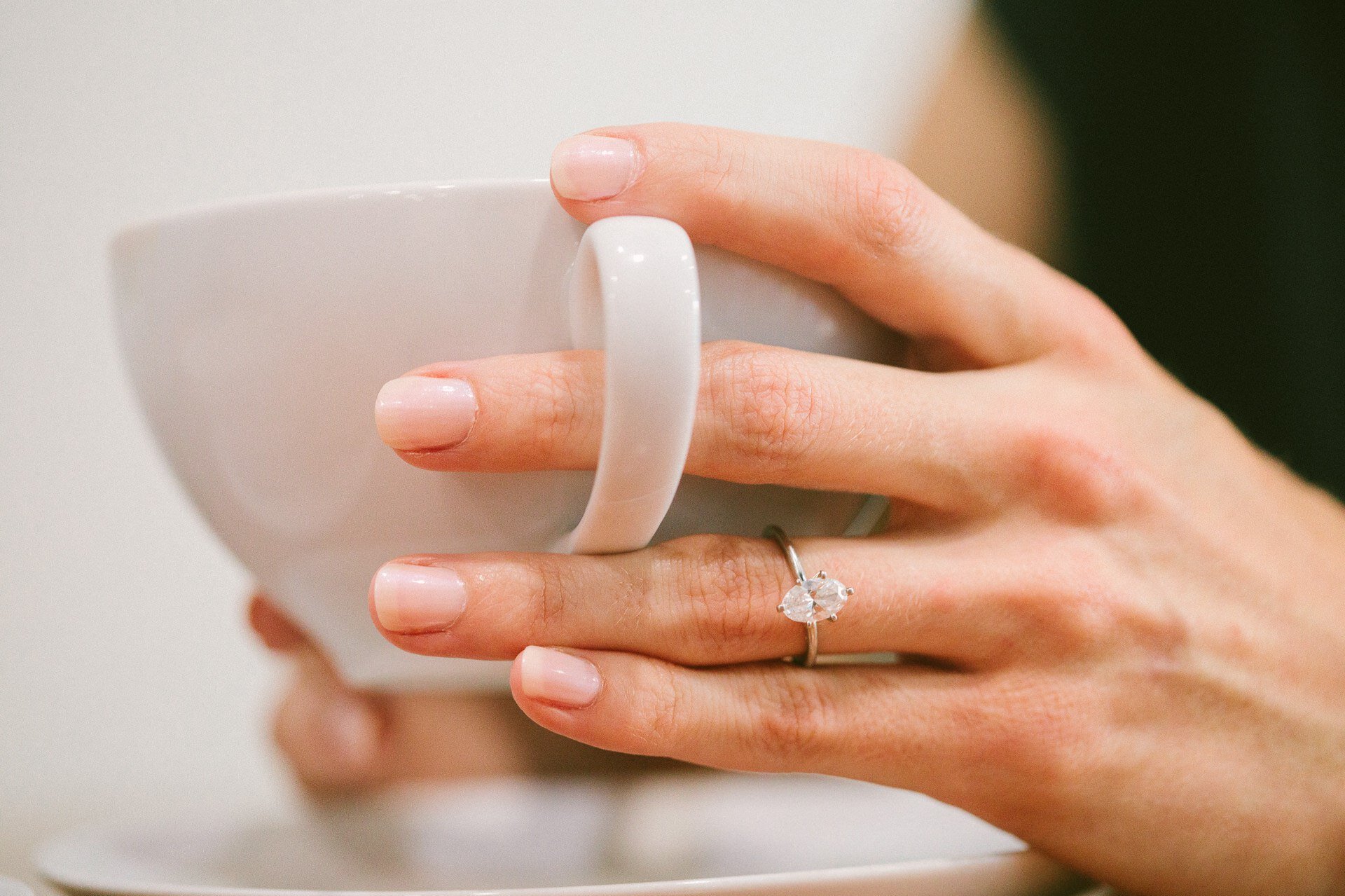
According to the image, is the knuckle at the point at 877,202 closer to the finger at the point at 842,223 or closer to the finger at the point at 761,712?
the finger at the point at 842,223

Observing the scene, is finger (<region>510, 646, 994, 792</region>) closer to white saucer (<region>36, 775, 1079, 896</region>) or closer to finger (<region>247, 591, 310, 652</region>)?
white saucer (<region>36, 775, 1079, 896</region>)

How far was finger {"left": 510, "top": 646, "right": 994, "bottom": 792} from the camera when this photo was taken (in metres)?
0.30

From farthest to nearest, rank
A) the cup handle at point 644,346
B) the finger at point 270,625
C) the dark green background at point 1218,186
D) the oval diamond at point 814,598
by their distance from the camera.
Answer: the dark green background at point 1218,186 < the finger at point 270,625 < the oval diamond at point 814,598 < the cup handle at point 644,346

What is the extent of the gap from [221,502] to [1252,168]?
1217 millimetres

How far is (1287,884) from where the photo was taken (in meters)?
0.41

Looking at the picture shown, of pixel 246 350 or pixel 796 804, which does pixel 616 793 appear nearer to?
pixel 796 804

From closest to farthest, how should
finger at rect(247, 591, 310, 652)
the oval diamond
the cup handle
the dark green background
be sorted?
the cup handle, the oval diamond, finger at rect(247, 591, 310, 652), the dark green background

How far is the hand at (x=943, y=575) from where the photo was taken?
0.96ft

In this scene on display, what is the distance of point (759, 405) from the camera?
305 millimetres

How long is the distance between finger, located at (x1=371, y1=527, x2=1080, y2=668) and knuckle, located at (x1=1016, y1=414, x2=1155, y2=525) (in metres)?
0.03

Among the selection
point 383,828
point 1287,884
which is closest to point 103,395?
point 383,828

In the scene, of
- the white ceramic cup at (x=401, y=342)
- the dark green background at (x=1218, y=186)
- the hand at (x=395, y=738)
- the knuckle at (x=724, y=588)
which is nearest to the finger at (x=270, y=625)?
the hand at (x=395, y=738)

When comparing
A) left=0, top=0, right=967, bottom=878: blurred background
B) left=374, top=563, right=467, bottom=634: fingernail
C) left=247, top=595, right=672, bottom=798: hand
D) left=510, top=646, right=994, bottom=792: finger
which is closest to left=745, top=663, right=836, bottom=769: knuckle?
left=510, top=646, right=994, bottom=792: finger

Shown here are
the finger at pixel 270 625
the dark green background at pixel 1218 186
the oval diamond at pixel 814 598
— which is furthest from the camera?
the dark green background at pixel 1218 186
